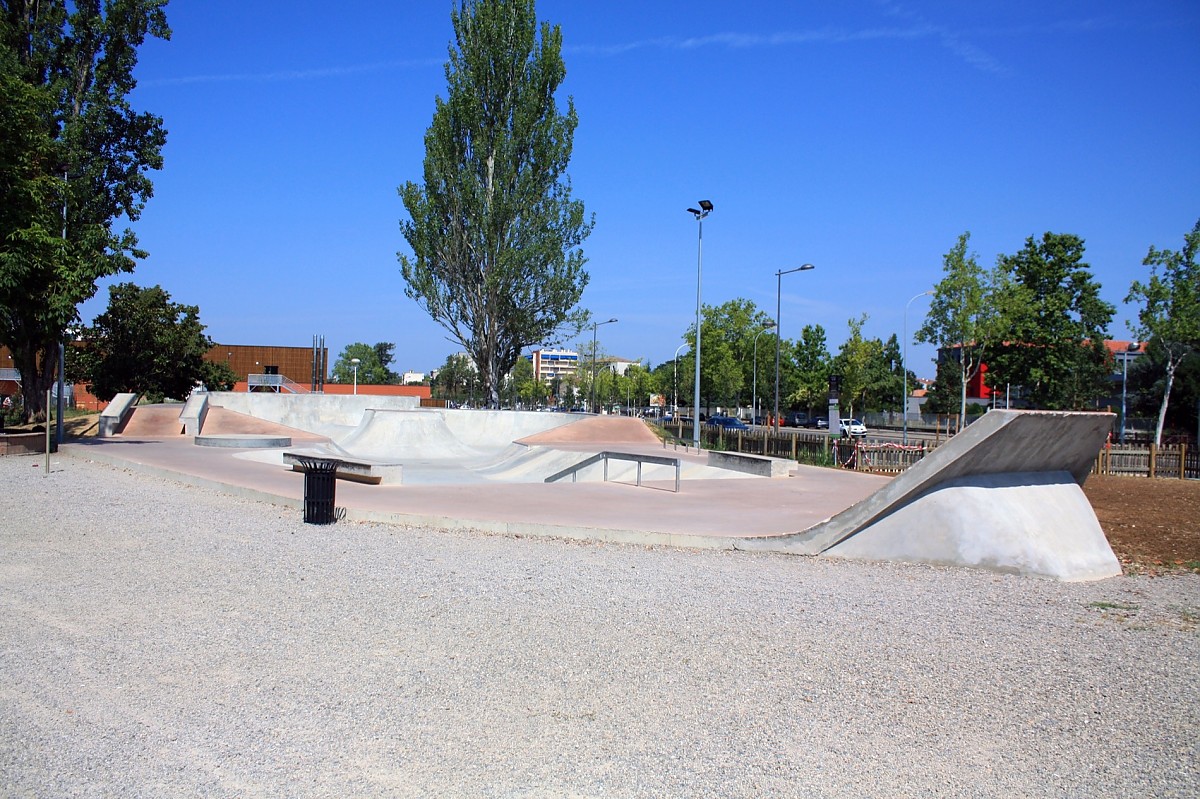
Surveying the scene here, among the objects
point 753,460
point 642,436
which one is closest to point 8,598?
point 753,460

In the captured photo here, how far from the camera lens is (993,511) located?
29.3ft

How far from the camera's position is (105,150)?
96.9 ft

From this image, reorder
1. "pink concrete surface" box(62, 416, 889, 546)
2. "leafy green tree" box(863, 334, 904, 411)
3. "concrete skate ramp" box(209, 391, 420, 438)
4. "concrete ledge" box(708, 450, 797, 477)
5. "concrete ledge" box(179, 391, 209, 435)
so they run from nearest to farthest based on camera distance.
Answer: "pink concrete surface" box(62, 416, 889, 546)
"concrete ledge" box(708, 450, 797, 477)
"concrete ledge" box(179, 391, 209, 435)
"concrete skate ramp" box(209, 391, 420, 438)
"leafy green tree" box(863, 334, 904, 411)

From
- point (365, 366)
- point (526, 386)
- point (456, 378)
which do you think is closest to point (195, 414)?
point (456, 378)

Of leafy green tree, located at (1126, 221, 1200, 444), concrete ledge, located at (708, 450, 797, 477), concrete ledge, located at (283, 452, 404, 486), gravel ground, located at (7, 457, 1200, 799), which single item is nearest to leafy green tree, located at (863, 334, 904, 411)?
leafy green tree, located at (1126, 221, 1200, 444)

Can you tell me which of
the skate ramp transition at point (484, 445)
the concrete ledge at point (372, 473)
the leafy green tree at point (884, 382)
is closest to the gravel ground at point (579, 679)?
the concrete ledge at point (372, 473)

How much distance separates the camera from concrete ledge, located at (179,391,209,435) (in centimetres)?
3038

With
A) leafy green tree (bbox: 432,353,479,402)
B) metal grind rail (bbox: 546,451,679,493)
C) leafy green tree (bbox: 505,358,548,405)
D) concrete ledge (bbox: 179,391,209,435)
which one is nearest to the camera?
metal grind rail (bbox: 546,451,679,493)

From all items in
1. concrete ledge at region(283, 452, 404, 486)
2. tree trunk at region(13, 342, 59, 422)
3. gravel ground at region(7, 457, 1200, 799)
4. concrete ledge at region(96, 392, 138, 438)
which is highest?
tree trunk at region(13, 342, 59, 422)

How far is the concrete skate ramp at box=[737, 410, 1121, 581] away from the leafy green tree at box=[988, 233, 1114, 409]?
142ft

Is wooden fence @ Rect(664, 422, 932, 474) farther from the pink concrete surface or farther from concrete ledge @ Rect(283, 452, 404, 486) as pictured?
concrete ledge @ Rect(283, 452, 404, 486)

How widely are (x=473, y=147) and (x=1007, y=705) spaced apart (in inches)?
1279

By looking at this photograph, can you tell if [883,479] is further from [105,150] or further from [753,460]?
[105,150]

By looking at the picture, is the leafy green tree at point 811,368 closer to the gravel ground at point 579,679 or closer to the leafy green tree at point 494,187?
the leafy green tree at point 494,187
